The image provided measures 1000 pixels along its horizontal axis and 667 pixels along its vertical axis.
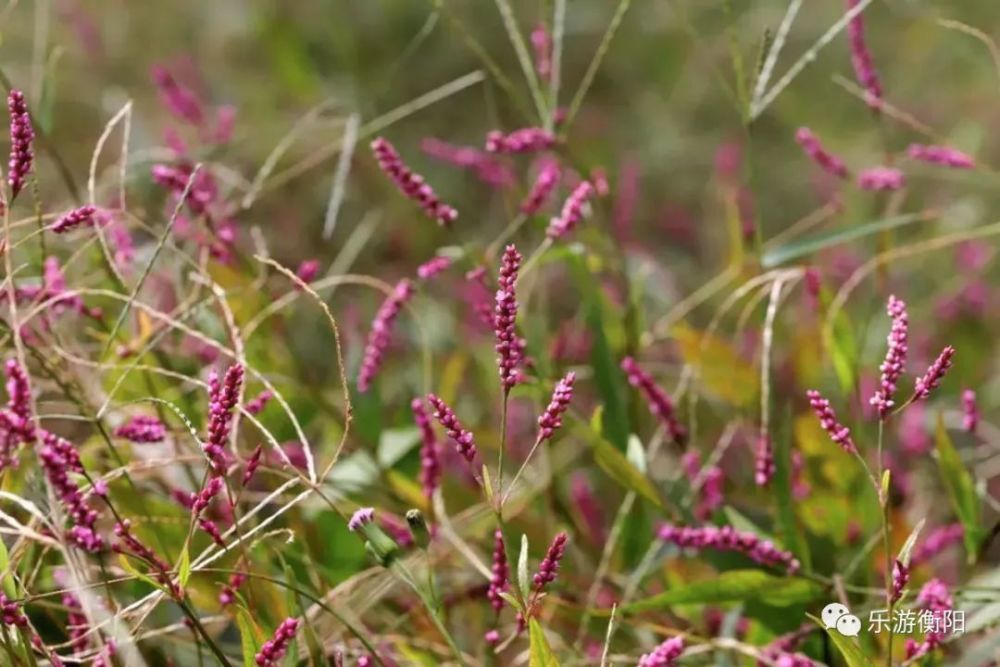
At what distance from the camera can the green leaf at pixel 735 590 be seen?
694mm

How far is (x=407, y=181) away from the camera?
688 millimetres

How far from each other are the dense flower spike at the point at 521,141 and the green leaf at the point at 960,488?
0.30 meters

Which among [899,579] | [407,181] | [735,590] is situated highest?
[407,181]

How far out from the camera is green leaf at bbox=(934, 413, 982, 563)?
0.76 meters

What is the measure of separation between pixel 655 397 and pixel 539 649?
11.6 inches

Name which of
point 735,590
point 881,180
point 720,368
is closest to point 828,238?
point 881,180

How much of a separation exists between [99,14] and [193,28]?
5.9 inches

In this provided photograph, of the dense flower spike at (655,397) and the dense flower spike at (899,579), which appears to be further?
the dense flower spike at (655,397)

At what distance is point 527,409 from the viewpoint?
1.31 meters

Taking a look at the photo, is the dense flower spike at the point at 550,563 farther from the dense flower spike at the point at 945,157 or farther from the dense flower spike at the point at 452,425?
Answer: the dense flower spike at the point at 945,157

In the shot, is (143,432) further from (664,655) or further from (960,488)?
(960,488)

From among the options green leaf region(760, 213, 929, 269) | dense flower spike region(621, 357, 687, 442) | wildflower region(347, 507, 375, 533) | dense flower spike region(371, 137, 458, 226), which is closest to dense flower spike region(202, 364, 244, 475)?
wildflower region(347, 507, 375, 533)

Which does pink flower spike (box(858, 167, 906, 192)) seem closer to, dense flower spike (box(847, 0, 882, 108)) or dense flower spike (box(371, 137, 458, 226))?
dense flower spike (box(847, 0, 882, 108))

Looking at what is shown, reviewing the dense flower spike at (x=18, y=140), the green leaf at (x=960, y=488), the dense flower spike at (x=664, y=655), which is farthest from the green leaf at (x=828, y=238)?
the dense flower spike at (x=18, y=140)
